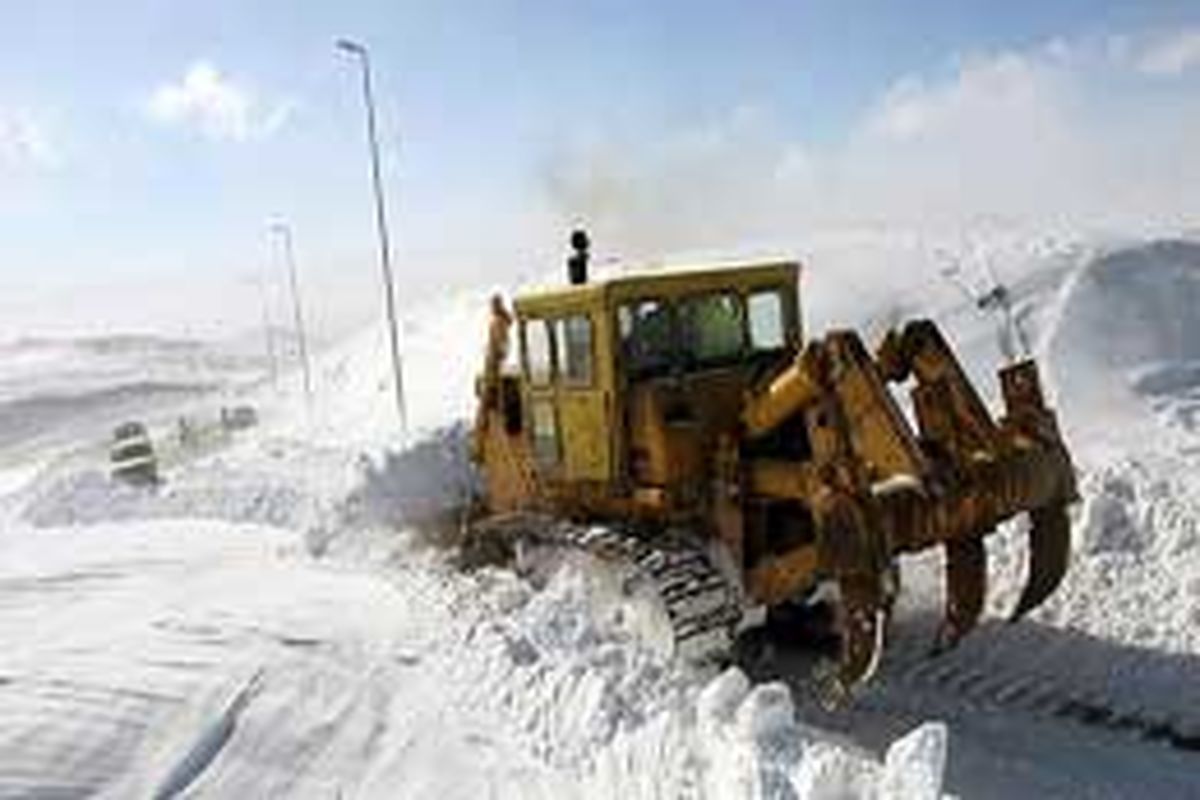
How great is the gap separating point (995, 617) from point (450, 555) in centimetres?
523

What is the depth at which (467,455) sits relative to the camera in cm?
1953

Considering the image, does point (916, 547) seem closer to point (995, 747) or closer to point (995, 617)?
point (995, 747)

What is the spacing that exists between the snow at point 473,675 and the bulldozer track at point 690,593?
0.40 meters

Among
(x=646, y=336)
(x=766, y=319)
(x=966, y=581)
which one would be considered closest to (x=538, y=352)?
(x=646, y=336)

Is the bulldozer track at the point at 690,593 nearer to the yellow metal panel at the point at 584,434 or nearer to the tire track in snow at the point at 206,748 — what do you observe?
the yellow metal panel at the point at 584,434

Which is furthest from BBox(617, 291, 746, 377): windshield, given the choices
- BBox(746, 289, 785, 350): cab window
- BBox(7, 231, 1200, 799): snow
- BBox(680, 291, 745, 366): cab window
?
BBox(7, 231, 1200, 799): snow

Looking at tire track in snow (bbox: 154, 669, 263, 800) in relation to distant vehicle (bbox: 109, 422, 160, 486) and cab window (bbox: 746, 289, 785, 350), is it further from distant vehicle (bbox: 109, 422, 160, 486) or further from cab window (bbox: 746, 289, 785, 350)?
distant vehicle (bbox: 109, 422, 160, 486)

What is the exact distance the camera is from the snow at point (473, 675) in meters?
9.35

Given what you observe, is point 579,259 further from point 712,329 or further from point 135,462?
point 135,462

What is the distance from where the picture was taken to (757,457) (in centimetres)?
1236

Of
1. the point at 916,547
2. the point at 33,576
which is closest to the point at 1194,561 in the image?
the point at 916,547

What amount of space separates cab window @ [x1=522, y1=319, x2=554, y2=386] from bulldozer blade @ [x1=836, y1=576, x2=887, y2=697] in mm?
3565

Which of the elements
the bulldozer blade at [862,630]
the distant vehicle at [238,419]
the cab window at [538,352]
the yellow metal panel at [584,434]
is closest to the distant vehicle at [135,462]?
the distant vehicle at [238,419]

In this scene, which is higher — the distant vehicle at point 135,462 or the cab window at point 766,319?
the cab window at point 766,319
